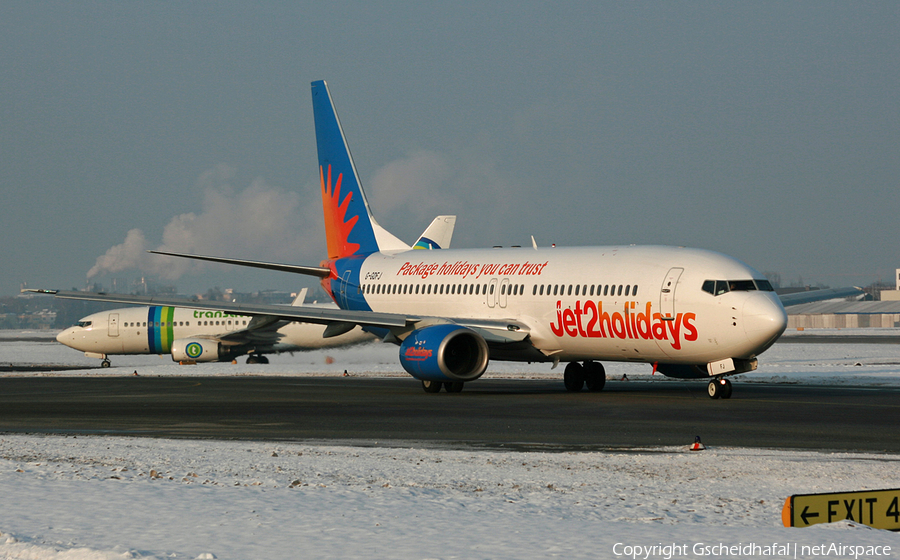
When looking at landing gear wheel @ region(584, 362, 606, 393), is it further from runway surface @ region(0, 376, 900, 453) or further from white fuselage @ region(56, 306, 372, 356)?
white fuselage @ region(56, 306, 372, 356)

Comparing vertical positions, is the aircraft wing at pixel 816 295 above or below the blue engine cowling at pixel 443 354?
above

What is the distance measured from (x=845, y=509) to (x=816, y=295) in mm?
24590

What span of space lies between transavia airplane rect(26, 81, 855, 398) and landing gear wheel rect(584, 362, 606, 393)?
0.10 feet

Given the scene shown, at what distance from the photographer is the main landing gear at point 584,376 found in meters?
29.5

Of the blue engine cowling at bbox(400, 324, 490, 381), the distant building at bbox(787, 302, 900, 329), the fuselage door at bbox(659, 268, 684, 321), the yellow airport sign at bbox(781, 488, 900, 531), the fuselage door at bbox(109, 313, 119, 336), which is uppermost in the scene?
the distant building at bbox(787, 302, 900, 329)

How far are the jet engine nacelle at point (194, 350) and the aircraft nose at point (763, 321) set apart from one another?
3257 centimetres

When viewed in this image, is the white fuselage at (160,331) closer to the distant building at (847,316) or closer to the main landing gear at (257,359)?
the main landing gear at (257,359)

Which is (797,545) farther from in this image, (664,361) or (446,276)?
(446,276)

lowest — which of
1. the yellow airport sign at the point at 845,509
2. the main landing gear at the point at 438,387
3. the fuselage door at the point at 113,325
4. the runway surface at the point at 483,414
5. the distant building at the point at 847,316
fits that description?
the runway surface at the point at 483,414

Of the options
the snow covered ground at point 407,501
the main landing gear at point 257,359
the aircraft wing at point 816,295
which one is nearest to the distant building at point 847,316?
the main landing gear at point 257,359

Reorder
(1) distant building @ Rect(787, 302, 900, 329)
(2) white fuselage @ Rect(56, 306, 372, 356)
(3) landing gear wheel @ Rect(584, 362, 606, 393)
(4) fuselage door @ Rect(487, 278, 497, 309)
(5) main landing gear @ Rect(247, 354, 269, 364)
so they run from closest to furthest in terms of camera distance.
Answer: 1. (3) landing gear wheel @ Rect(584, 362, 606, 393)
2. (4) fuselage door @ Rect(487, 278, 497, 309)
3. (2) white fuselage @ Rect(56, 306, 372, 356)
4. (5) main landing gear @ Rect(247, 354, 269, 364)
5. (1) distant building @ Rect(787, 302, 900, 329)

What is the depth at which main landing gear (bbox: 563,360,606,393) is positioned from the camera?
2953 cm

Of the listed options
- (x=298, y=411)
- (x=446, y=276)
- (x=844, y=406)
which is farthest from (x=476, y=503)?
(x=446, y=276)

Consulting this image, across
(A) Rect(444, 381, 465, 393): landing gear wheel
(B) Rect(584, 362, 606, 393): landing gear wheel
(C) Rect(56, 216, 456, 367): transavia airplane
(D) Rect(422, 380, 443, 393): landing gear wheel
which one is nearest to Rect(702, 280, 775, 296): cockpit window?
(B) Rect(584, 362, 606, 393): landing gear wheel
